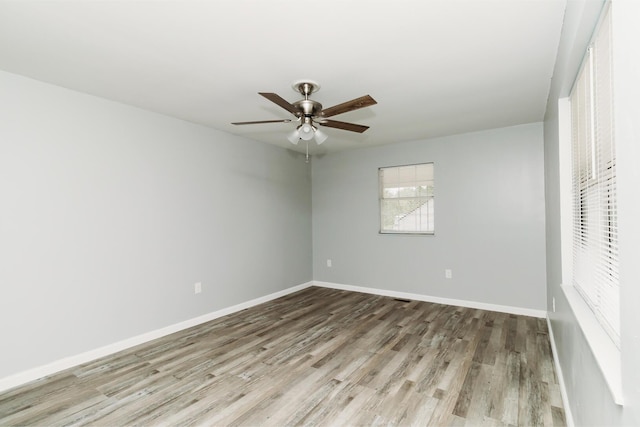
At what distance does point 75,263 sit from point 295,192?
3.27 m

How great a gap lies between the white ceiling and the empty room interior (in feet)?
0.06

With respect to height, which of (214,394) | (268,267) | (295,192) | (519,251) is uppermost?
(295,192)

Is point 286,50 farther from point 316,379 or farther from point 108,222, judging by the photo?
point 316,379

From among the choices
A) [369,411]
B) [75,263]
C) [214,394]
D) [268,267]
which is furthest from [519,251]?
[75,263]

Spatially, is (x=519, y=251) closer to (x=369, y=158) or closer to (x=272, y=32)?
(x=369, y=158)

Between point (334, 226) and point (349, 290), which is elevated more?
point (334, 226)

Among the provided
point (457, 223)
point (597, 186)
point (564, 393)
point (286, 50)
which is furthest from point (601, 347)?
point (457, 223)

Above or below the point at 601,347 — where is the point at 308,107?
above

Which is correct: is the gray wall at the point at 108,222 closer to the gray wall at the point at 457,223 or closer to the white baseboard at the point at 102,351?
the white baseboard at the point at 102,351

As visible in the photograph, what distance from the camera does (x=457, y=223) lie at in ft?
14.9

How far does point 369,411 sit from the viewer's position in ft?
6.88

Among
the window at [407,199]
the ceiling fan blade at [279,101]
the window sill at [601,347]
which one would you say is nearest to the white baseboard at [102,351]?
the window at [407,199]

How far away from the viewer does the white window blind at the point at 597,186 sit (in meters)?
1.31

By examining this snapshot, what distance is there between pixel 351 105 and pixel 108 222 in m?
2.54
